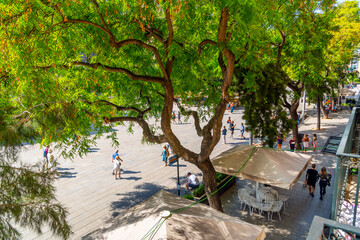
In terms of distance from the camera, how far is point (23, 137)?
4180mm

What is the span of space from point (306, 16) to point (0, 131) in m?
12.8

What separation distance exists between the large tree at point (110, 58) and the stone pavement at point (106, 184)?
2.69 meters

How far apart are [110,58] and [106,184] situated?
23.3ft

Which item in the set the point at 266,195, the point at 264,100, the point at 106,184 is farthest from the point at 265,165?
the point at 106,184

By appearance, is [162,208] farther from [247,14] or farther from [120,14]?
[120,14]

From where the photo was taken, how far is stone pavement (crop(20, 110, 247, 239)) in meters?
9.83

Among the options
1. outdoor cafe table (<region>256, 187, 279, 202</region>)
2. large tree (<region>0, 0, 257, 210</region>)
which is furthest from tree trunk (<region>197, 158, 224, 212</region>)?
outdoor cafe table (<region>256, 187, 279, 202</region>)

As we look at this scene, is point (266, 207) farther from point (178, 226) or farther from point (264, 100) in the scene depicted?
point (178, 226)

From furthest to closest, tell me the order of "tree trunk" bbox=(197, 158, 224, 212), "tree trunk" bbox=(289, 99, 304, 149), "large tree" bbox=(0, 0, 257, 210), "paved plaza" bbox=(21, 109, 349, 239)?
"tree trunk" bbox=(289, 99, 304, 149), "paved plaza" bbox=(21, 109, 349, 239), "tree trunk" bbox=(197, 158, 224, 212), "large tree" bbox=(0, 0, 257, 210)

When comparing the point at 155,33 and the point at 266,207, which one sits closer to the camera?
the point at 155,33

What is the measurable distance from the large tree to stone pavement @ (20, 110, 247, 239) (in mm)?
2686

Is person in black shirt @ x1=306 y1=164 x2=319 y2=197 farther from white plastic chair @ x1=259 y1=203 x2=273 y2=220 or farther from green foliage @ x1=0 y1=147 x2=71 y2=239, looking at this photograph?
green foliage @ x1=0 y1=147 x2=71 y2=239

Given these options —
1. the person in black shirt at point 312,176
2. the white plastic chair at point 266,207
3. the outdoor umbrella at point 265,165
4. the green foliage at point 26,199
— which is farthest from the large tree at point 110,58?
the person in black shirt at point 312,176

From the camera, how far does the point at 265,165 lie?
8.72 meters
